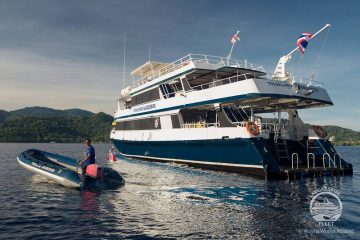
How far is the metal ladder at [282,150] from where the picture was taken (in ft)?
63.1

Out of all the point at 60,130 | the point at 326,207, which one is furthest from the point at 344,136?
the point at 326,207

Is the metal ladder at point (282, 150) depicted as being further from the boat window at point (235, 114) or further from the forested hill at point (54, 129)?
the forested hill at point (54, 129)

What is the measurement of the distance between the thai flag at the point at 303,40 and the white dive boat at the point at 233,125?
1.86 meters

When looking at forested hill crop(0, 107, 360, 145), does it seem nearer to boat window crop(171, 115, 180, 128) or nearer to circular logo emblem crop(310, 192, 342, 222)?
boat window crop(171, 115, 180, 128)

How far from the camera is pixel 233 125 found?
1891 cm

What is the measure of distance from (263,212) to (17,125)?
152941 mm

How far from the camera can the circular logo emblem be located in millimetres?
9519

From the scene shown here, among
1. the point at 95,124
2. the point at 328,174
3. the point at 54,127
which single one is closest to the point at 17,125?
the point at 54,127

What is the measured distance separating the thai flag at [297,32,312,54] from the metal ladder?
19.1 feet

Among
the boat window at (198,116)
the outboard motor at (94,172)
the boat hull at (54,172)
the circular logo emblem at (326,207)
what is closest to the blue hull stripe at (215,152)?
the boat window at (198,116)

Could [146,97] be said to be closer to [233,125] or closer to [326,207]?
[233,125]

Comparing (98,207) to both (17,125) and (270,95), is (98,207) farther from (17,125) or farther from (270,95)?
(17,125)

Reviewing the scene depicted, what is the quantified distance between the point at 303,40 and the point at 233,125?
7.17m

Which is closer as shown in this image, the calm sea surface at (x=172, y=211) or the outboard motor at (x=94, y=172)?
the calm sea surface at (x=172, y=211)
